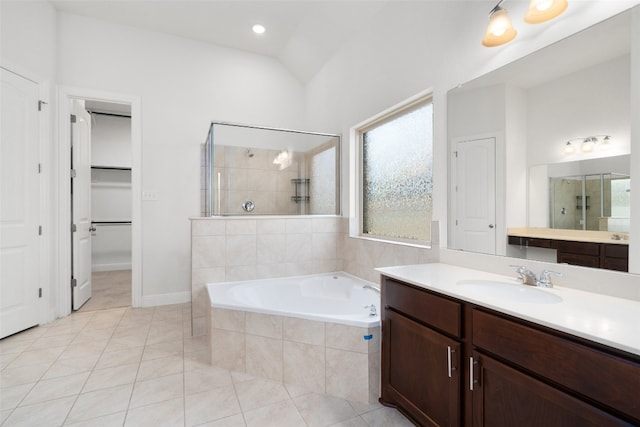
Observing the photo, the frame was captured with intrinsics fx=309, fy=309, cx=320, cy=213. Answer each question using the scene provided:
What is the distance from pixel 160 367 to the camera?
215 cm

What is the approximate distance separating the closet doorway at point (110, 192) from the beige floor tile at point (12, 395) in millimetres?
3559

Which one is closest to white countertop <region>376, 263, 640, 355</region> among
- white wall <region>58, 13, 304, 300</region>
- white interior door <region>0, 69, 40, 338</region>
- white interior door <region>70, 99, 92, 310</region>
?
white wall <region>58, 13, 304, 300</region>

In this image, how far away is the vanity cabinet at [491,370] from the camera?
2.75ft

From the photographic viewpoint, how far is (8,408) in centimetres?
171

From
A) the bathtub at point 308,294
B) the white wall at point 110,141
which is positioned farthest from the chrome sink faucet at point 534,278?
the white wall at point 110,141

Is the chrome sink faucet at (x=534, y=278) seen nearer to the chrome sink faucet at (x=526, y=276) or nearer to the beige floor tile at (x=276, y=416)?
the chrome sink faucet at (x=526, y=276)

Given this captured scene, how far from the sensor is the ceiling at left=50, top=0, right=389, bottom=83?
2938 millimetres

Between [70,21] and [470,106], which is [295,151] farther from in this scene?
[70,21]

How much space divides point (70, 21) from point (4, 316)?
2.90 meters

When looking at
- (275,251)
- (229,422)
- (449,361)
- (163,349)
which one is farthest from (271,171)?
(449,361)

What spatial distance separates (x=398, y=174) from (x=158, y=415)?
90.7 inches

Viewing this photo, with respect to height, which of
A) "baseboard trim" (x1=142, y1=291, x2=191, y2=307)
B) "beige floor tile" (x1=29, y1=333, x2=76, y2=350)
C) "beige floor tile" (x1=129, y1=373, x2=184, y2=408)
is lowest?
"beige floor tile" (x1=129, y1=373, x2=184, y2=408)

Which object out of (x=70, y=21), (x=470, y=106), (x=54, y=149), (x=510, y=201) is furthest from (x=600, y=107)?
(x=70, y=21)

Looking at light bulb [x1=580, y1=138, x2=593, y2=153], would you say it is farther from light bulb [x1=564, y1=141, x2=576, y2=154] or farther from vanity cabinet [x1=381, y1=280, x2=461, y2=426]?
vanity cabinet [x1=381, y1=280, x2=461, y2=426]
